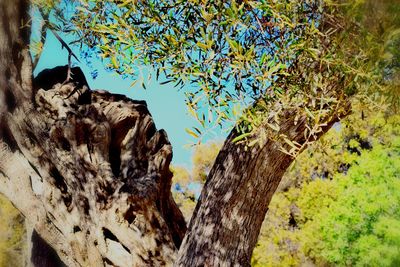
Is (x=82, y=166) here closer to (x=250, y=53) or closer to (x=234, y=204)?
(x=234, y=204)

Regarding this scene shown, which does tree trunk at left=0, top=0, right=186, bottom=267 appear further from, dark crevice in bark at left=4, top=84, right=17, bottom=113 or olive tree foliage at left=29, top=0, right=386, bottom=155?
olive tree foliage at left=29, top=0, right=386, bottom=155

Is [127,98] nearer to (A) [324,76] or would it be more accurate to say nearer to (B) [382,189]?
(A) [324,76]

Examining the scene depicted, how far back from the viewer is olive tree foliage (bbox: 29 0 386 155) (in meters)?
3.90

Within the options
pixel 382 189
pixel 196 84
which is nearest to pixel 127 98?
pixel 196 84

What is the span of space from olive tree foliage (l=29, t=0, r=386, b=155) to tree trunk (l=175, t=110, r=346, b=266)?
0.75 metres

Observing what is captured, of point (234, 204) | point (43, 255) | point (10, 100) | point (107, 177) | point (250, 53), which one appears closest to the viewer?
point (250, 53)

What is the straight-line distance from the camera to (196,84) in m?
4.12

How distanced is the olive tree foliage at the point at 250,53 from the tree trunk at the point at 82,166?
1772 millimetres

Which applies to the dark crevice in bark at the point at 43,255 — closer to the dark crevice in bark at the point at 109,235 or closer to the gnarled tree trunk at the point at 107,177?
the gnarled tree trunk at the point at 107,177

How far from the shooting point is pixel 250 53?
12.5 feet

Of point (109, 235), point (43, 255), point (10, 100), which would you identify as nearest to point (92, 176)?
point (109, 235)

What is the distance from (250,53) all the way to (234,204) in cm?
168

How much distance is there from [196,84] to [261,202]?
5.19ft

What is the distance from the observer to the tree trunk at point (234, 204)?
5004 mm
